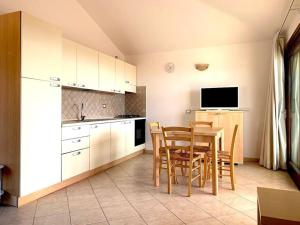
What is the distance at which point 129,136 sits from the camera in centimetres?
472

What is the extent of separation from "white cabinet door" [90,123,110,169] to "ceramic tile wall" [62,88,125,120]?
24.5 inches

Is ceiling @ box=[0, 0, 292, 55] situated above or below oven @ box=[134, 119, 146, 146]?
above

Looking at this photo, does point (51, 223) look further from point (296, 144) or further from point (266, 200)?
point (296, 144)

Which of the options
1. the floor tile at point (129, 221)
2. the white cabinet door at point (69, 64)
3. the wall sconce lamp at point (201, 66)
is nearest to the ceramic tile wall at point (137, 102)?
the wall sconce lamp at point (201, 66)

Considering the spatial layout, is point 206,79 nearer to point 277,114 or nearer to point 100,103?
point 277,114

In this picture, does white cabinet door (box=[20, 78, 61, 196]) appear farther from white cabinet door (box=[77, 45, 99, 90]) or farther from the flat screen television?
the flat screen television

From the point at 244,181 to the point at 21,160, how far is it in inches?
115

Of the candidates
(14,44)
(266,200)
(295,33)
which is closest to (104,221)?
(266,200)

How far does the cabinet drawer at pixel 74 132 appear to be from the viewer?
119 inches

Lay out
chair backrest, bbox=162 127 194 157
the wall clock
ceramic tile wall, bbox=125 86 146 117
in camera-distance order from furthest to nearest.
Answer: ceramic tile wall, bbox=125 86 146 117, the wall clock, chair backrest, bbox=162 127 194 157

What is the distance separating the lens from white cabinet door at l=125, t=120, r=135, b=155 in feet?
15.3

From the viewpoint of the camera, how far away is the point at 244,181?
11.0ft

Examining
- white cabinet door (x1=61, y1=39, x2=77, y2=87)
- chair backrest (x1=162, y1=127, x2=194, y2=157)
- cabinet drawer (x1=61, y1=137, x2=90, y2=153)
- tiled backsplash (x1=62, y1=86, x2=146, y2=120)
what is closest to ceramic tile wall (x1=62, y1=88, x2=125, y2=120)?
tiled backsplash (x1=62, y1=86, x2=146, y2=120)

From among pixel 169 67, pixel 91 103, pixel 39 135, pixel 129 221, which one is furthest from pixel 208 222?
pixel 169 67
